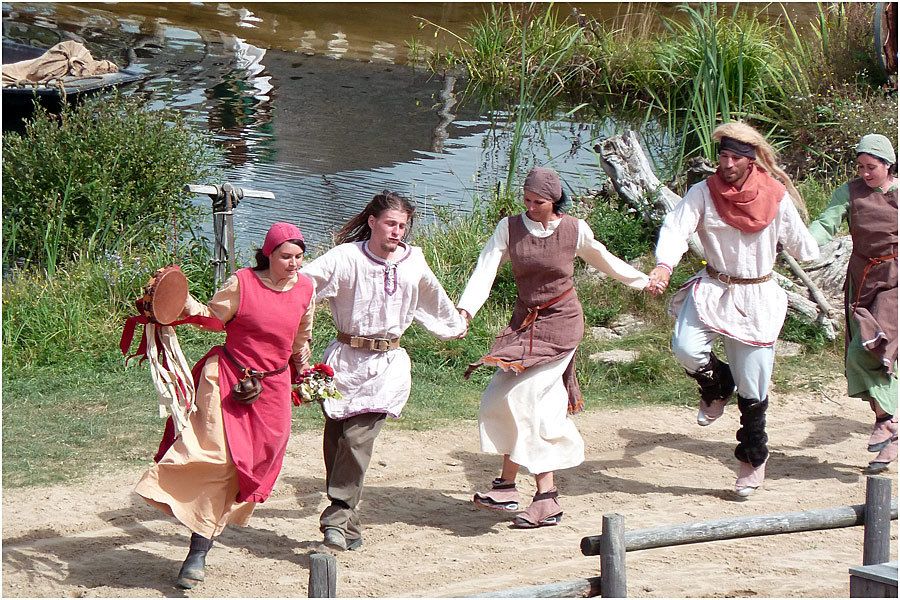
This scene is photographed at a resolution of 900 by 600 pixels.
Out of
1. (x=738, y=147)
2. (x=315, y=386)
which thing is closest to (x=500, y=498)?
(x=315, y=386)

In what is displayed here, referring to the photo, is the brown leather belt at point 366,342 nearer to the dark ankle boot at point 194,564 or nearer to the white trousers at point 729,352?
the dark ankle boot at point 194,564

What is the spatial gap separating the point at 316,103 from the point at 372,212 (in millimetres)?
13023

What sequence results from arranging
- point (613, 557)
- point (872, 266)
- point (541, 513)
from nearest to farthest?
point (613, 557) < point (541, 513) < point (872, 266)

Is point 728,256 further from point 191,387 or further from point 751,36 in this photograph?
point 751,36

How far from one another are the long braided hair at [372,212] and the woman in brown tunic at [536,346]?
1.99 ft

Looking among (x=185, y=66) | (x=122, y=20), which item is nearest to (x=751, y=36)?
(x=185, y=66)

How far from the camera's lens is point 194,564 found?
537 cm

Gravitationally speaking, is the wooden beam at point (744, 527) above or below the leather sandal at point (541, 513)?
above

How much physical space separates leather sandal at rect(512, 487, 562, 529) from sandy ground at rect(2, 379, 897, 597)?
0.04 m

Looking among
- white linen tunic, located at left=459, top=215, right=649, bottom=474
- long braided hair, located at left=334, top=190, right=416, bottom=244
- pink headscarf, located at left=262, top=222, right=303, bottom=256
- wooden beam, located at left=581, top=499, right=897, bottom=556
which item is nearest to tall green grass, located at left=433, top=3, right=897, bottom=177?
white linen tunic, located at left=459, top=215, right=649, bottom=474

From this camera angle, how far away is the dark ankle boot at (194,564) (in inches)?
210

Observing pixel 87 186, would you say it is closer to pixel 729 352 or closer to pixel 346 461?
pixel 346 461

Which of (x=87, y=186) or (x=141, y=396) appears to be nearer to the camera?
(x=141, y=396)

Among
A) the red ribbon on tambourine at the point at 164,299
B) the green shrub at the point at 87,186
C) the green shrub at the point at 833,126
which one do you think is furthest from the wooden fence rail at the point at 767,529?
the green shrub at the point at 833,126
